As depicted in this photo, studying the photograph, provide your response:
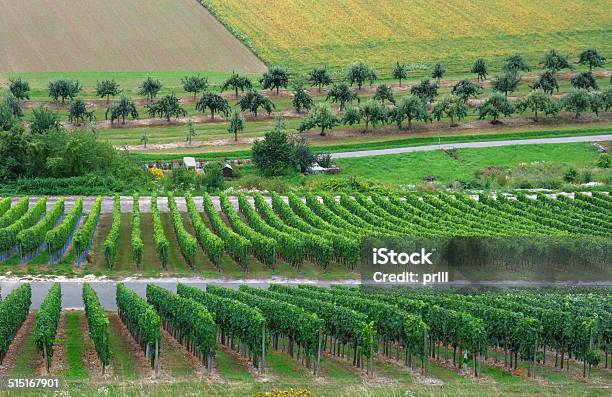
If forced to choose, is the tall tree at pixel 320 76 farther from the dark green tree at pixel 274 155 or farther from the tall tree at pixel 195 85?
the dark green tree at pixel 274 155

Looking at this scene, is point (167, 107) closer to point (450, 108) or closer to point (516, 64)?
point (450, 108)

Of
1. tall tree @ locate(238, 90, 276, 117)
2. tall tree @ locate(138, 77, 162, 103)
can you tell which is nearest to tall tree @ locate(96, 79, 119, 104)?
tall tree @ locate(138, 77, 162, 103)

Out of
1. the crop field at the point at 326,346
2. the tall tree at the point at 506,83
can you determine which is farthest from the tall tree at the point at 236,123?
the crop field at the point at 326,346

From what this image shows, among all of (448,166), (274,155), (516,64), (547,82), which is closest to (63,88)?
(274,155)

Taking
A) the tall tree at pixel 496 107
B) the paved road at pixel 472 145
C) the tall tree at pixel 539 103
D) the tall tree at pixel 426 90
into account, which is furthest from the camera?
the tall tree at pixel 426 90

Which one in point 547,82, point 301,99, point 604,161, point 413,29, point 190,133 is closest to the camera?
point 604,161

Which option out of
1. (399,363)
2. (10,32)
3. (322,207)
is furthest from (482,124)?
(399,363)
